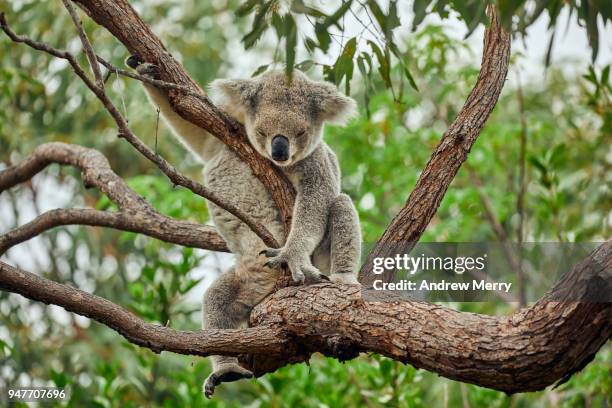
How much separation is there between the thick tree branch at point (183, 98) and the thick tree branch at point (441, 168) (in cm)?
62

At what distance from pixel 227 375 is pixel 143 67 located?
4.82 ft

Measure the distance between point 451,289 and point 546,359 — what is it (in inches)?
27.1

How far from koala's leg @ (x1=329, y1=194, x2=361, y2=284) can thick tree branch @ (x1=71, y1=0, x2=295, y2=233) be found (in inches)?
9.2

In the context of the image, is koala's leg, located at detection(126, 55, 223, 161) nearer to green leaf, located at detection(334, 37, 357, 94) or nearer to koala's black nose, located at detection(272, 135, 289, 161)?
koala's black nose, located at detection(272, 135, 289, 161)

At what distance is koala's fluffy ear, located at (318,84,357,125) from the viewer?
395cm

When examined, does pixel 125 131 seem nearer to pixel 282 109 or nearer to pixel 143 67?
pixel 143 67

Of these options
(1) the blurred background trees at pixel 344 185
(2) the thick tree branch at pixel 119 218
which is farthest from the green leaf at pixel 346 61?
(2) the thick tree branch at pixel 119 218

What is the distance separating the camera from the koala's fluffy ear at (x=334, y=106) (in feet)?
13.0

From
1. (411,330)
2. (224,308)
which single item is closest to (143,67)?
(224,308)

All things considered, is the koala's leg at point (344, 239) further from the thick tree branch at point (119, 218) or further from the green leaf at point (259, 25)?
the green leaf at point (259, 25)

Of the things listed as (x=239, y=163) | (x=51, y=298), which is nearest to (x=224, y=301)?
(x=239, y=163)

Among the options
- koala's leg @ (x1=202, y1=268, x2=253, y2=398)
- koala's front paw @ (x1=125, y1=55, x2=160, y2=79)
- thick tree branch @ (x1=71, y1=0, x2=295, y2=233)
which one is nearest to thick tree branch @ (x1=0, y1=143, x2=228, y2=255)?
koala's leg @ (x1=202, y1=268, x2=253, y2=398)

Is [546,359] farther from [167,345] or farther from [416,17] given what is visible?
[167,345]

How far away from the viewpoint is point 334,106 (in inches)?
157
